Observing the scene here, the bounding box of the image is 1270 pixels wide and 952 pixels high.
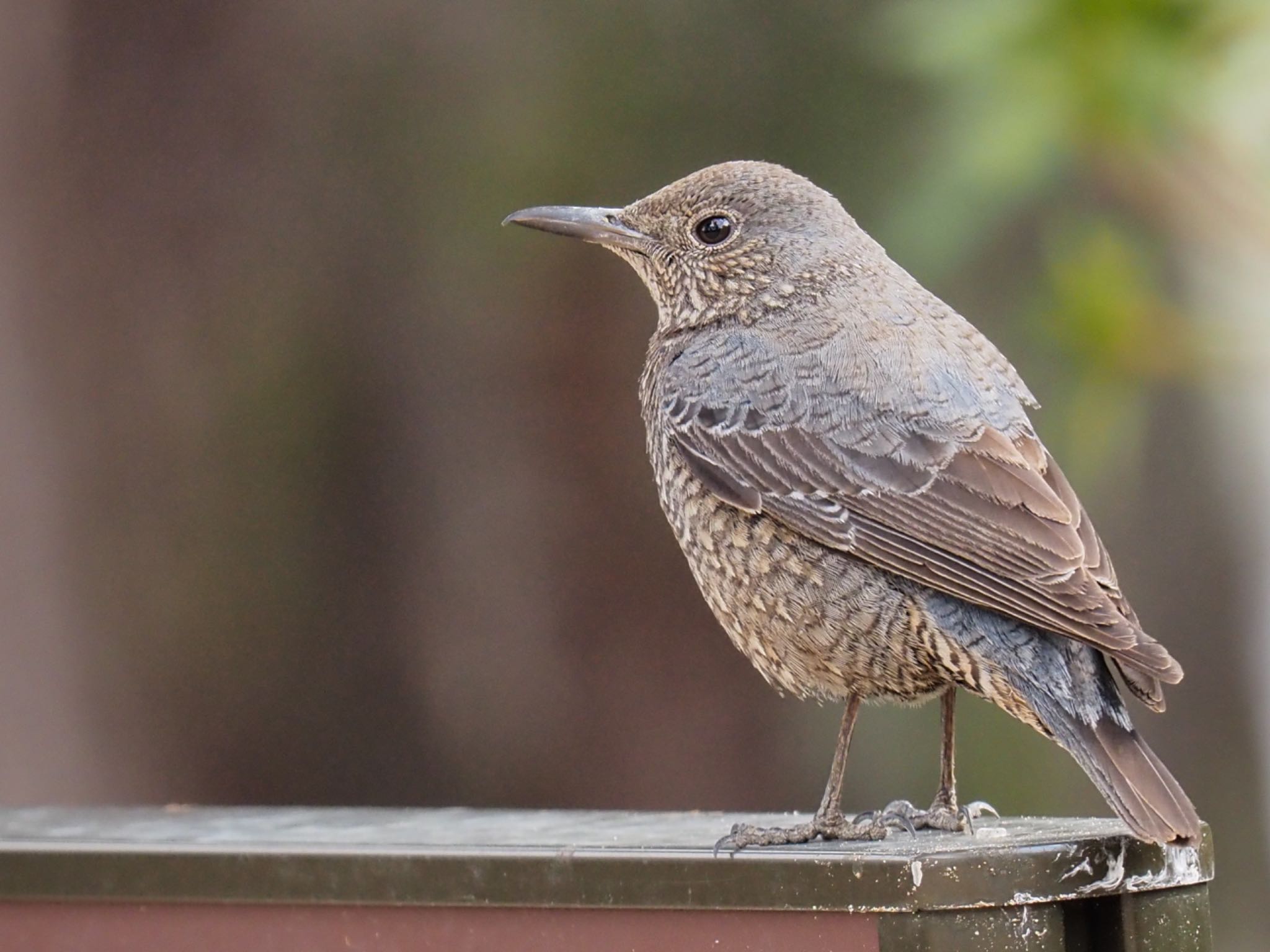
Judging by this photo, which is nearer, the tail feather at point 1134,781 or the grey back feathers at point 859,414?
the tail feather at point 1134,781

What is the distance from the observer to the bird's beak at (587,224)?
4.32 meters

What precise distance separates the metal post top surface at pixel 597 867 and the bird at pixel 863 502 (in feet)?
0.43

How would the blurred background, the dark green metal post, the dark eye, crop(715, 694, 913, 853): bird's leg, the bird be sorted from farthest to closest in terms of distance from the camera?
the blurred background
the dark eye
the bird
crop(715, 694, 913, 853): bird's leg
the dark green metal post

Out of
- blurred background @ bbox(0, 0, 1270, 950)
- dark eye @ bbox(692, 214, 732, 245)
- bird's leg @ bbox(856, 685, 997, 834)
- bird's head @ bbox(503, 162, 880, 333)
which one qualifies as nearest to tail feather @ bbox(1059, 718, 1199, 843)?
bird's leg @ bbox(856, 685, 997, 834)

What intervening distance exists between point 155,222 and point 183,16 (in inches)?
32.2

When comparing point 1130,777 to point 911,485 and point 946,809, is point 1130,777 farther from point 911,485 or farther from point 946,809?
point 911,485

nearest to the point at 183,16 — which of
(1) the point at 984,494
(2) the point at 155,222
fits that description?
(2) the point at 155,222

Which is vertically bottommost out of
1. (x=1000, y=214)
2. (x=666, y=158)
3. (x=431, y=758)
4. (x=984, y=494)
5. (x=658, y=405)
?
(x=431, y=758)

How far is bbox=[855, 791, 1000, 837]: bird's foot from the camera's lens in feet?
11.7

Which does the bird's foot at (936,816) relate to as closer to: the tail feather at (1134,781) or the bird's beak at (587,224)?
the tail feather at (1134,781)

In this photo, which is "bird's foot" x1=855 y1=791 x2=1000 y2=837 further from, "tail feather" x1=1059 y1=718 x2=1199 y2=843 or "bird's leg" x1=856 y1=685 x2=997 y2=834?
"tail feather" x1=1059 y1=718 x2=1199 y2=843

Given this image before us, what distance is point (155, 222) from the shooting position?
6.81 metres

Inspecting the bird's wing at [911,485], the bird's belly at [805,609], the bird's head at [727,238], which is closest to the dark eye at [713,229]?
the bird's head at [727,238]

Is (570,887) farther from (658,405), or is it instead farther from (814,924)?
(658,405)
